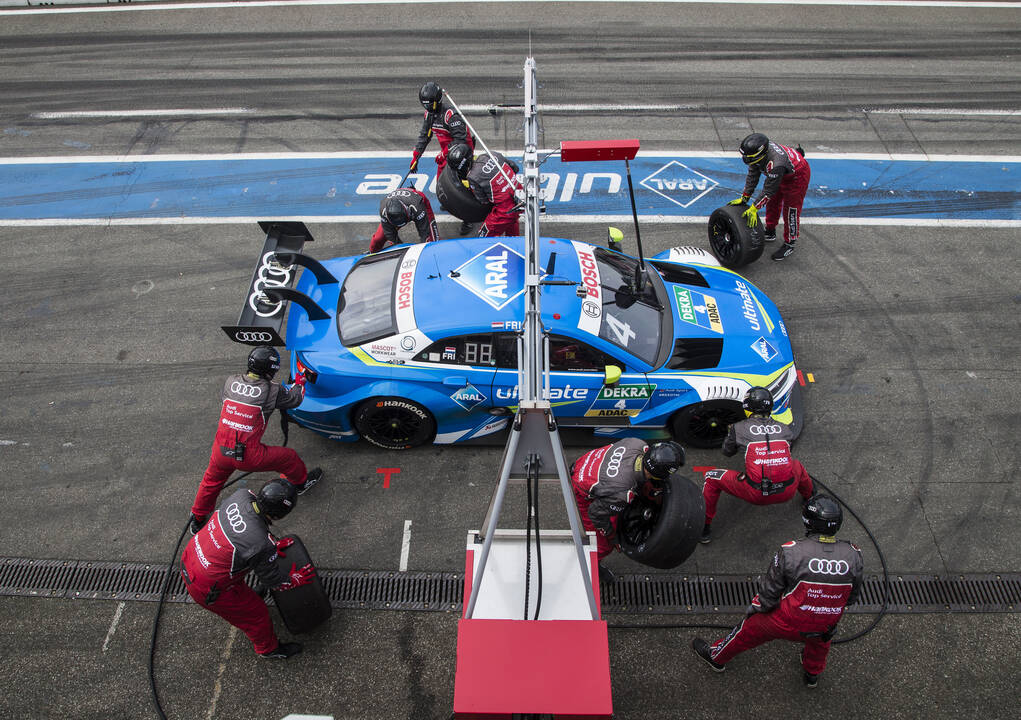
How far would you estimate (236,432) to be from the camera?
5.23 metres

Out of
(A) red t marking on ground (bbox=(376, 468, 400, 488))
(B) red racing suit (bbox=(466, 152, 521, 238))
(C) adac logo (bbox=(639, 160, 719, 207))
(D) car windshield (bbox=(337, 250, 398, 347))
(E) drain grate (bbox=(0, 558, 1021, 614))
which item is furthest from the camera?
(C) adac logo (bbox=(639, 160, 719, 207))

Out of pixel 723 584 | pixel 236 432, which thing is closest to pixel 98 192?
pixel 236 432

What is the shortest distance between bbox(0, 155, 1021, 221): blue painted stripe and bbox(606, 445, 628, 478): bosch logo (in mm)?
4740

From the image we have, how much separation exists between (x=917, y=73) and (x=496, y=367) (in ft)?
33.7

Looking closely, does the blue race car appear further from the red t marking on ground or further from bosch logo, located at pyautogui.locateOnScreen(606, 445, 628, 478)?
bosch logo, located at pyautogui.locateOnScreen(606, 445, 628, 478)

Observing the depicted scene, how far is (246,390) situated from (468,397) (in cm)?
175

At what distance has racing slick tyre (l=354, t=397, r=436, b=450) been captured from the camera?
5.73 meters

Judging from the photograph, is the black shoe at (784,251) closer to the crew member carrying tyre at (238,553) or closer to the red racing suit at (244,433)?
the red racing suit at (244,433)

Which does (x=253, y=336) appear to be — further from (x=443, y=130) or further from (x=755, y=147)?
(x=755, y=147)

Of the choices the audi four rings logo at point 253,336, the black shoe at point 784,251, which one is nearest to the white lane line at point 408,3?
the black shoe at point 784,251

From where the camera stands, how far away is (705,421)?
19.4 feet

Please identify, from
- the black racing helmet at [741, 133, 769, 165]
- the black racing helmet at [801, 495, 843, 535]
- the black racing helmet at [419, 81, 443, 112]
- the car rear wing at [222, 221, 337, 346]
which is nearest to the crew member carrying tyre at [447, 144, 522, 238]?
the black racing helmet at [419, 81, 443, 112]

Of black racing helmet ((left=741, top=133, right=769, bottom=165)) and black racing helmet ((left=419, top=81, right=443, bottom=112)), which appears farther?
black racing helmet ((left=419, top=81, right=443, bottom=112))

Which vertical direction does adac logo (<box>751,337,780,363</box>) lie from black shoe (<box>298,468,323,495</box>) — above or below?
above
